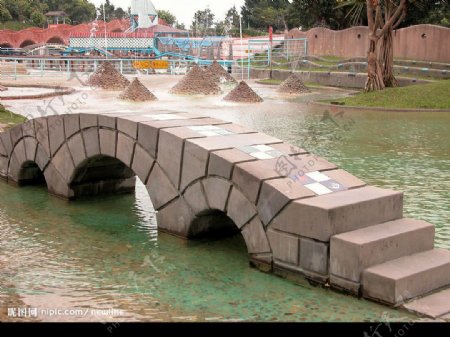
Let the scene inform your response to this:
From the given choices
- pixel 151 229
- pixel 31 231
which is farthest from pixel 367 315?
pixel 31 231

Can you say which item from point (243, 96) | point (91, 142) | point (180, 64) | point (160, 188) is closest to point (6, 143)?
point (91, 142)

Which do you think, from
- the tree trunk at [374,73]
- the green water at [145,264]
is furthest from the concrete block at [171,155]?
the tree trunk at [374,73]

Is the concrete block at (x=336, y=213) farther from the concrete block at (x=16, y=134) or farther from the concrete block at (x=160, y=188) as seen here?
the concrete block at (x=16, y=134)

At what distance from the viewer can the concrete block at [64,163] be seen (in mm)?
8953

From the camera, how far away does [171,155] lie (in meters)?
7.29

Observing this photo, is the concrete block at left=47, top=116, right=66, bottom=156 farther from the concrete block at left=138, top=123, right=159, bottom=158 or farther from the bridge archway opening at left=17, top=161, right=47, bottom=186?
the concrete block at left=138, top=123, right=159, bottom=158

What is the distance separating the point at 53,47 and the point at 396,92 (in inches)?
2122

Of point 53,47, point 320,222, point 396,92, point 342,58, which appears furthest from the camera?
point 53,47

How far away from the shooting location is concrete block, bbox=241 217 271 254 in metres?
6.31

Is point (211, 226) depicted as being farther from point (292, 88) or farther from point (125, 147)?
point (292, 88)

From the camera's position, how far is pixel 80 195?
30.8 ft

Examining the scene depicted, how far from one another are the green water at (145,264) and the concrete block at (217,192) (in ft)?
1.72

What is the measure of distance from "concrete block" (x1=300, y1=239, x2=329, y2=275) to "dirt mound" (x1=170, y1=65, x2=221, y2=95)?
22195 millimetres

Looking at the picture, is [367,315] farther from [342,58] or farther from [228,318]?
[342,58]
